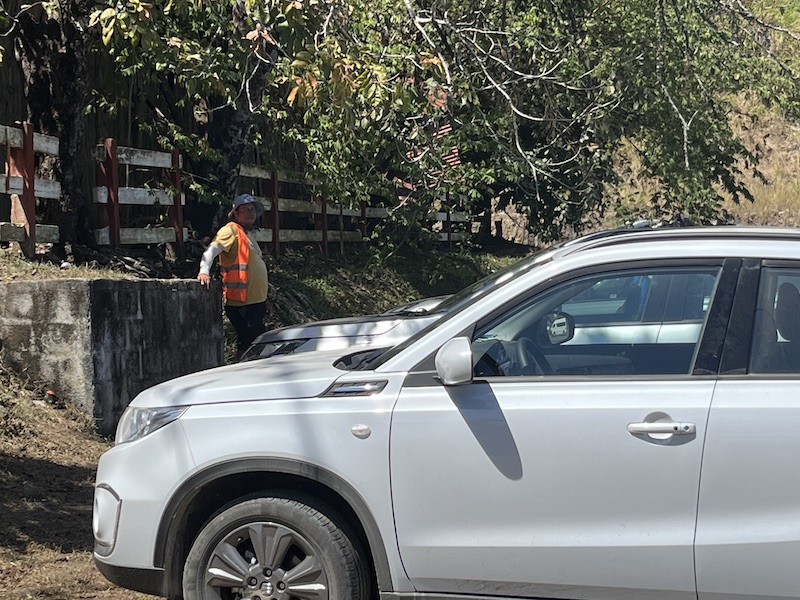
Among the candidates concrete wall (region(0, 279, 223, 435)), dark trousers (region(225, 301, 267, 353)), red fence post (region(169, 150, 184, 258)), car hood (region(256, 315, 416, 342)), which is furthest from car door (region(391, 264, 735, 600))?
red fence post (region(169, 150, 184, 258))

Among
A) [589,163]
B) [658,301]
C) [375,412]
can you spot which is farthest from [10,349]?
[589,163]

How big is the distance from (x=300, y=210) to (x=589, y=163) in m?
4.75

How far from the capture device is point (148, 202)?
11914 mm

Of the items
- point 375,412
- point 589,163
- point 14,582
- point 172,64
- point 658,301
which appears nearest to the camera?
point 375,412

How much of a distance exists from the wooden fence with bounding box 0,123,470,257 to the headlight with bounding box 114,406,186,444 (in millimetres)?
5317

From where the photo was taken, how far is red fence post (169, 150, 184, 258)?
1241 cm

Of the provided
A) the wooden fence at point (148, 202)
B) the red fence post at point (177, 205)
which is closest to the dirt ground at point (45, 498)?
the wooden fence at point (148, 202)

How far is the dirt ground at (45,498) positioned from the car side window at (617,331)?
240 cm

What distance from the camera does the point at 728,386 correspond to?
3.73m

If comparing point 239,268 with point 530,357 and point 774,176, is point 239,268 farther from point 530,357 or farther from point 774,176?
point 774,176

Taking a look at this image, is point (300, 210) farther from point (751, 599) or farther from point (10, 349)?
point (751, 599)

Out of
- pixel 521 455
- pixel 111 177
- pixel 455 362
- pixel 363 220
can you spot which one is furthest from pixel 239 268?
pixel 363 220

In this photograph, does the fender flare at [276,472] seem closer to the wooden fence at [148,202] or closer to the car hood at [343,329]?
the car hood at [343,329]

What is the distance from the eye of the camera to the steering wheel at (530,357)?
409cm
